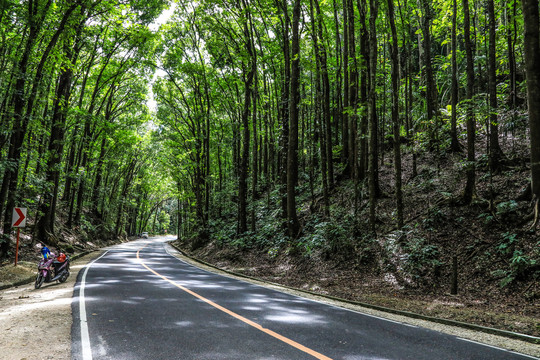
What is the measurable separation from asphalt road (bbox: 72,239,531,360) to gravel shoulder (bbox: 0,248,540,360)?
0.77 ft

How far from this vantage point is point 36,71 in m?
12.4

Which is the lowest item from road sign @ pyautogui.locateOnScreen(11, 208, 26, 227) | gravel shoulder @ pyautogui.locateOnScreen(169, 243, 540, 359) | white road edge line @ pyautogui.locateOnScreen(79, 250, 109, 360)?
gravel shoulder @ pyautogui.locateOnScreen(169, 243, 540, 359)

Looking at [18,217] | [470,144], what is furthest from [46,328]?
[470,144]

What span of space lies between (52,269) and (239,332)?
8064 millimetres

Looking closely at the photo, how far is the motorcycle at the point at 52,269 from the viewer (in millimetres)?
Result: 9430

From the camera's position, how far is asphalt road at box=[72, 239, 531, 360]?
14.0ft

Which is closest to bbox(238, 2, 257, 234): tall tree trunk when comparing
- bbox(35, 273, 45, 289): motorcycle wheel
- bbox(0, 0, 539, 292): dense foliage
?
bbox(0, 0, 539, 292): dense foliage

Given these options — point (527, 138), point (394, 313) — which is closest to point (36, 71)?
point (394, 313)

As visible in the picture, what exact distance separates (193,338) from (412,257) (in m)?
7.66

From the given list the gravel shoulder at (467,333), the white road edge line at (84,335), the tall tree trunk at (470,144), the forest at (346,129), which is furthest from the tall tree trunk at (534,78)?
the white road edge line at (84,335)

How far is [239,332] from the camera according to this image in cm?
510

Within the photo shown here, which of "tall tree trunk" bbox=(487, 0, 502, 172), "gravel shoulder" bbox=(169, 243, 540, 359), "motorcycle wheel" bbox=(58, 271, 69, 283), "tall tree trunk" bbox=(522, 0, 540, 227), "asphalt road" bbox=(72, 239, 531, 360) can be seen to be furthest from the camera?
"tall tree trunk" bbox=(487, 0, 502, 172)

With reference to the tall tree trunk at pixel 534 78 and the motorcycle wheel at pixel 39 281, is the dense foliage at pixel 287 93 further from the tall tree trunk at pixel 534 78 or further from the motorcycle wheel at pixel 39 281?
the motorcycle wheel at pixel 39 281

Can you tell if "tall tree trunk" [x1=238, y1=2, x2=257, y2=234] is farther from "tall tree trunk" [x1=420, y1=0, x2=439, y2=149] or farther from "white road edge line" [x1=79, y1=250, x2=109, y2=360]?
"white road edge line" [x1=79, y1=250, x2=109, y2=360]
